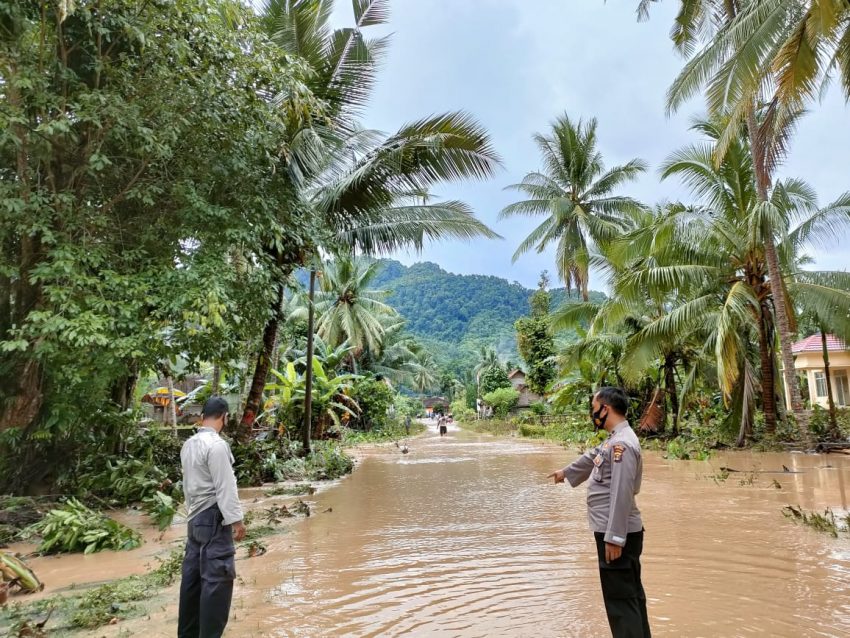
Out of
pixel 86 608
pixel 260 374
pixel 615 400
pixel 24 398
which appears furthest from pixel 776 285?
pixel 24 398

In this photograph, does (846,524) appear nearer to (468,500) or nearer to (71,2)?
(468,500)

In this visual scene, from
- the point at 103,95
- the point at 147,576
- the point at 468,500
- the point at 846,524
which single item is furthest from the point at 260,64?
the point at 846,524

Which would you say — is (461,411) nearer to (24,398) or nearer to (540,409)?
(540,409)

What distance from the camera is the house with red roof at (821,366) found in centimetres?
2161

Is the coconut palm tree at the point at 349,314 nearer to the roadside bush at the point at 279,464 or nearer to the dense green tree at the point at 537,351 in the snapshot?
the dense green tree at the point at 537,351

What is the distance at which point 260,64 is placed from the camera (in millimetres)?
6883

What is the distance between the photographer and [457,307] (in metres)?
87.7

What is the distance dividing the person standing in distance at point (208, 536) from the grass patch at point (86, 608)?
1138mm

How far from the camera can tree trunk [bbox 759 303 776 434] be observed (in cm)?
1276

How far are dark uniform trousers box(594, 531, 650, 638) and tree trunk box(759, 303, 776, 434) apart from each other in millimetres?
12067

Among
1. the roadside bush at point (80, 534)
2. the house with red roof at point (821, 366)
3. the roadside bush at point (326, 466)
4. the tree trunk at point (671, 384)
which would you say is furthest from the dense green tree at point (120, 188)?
the house with red roof at point (821, 366)

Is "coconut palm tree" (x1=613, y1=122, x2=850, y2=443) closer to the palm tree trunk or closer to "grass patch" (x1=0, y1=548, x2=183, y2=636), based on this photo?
the palm tree trunk

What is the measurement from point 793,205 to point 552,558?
11854 millimetres

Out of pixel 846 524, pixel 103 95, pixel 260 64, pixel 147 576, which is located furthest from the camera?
pixel 260 64
